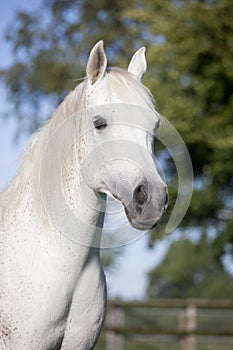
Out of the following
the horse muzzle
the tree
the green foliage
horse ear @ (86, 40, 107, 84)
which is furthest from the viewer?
the tree

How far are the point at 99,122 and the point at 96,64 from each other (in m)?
0.31

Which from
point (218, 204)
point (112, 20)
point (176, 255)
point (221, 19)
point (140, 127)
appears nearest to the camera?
point (140, 127)

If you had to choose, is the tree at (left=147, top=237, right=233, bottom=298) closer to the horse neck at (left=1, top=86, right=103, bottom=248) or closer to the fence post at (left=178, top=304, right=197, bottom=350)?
the fence post at (left=178, top=304, right=197, bottom=350)

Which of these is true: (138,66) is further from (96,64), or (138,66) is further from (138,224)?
(138,224)

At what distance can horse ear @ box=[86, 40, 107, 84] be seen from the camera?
367 centimetres

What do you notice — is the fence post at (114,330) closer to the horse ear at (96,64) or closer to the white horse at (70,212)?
the white horse at (70,212)

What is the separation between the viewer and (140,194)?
10.8 feet

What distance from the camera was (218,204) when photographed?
1035cm

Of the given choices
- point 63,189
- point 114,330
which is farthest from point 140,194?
point 114,330

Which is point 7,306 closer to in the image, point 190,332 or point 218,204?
point 218,204

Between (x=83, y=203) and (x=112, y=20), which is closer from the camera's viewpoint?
(x=83, y=203)

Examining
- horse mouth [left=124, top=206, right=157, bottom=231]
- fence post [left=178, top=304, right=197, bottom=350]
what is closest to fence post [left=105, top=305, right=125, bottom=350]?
fence post [left=178, top=304, right=197, bottom=350]

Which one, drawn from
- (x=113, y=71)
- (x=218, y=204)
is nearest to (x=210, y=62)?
(x=218, y=204)

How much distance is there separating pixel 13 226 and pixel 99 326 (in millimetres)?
658
